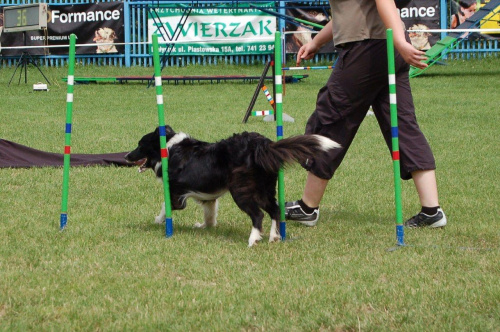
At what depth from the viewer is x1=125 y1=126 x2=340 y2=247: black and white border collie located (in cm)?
472

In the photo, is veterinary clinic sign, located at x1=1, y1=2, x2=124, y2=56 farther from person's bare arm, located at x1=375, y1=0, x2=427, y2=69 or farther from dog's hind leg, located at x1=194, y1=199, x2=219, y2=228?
person's bare arm, located at x1=375, y1=0, x2=427, y2=69

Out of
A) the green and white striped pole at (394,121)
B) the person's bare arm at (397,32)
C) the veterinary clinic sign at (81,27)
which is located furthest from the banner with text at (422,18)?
the green and white striped pole at (394,121)

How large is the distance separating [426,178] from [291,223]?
1095 millimetres

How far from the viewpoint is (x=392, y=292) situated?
376 centimetres

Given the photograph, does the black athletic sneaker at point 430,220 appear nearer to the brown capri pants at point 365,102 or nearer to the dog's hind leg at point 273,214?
the brown capri pants at point 365,102

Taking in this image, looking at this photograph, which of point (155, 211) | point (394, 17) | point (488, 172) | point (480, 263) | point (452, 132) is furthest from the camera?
point (452, 132)

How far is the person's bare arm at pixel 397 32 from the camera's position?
4.60m

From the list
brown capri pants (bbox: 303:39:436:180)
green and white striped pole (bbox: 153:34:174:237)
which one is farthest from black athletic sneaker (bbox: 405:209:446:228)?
green and white striped pole (bbox: 153:34:174:237)

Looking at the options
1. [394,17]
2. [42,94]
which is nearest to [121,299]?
[394,17]

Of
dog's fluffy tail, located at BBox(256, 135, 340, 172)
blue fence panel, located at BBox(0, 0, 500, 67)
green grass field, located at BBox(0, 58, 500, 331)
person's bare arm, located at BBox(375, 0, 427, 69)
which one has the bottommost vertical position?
green grass field, located at BBox(0, 58, 500, 331)

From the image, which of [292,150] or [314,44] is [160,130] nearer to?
[292,150]

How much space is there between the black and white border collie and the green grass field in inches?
9.3

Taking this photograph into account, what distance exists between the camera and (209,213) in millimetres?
5461

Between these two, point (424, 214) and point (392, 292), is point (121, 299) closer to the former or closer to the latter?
point (392, 292)
